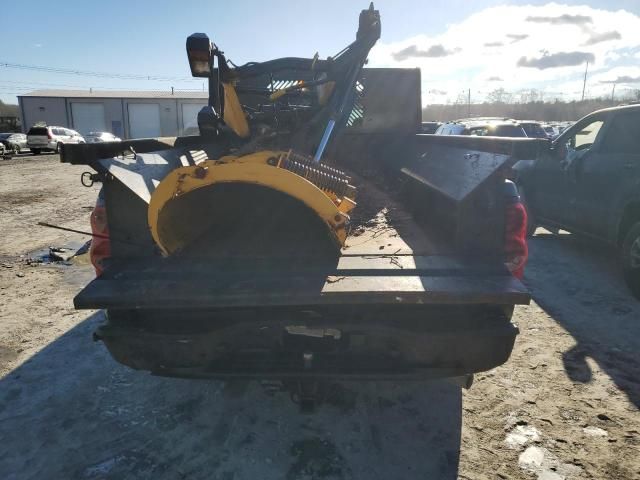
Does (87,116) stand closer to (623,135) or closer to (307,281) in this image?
(623,135)

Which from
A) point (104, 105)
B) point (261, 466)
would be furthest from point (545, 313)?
point (104, 105)

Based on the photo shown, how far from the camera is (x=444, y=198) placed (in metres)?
2.76

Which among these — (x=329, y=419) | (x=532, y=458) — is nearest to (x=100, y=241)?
(x=329, y=419)

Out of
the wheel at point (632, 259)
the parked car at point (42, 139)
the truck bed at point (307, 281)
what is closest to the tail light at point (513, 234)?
the truck bed at point (307, 281)

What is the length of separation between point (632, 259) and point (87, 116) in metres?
51.3

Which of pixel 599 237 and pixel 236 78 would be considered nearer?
pixel 236 78

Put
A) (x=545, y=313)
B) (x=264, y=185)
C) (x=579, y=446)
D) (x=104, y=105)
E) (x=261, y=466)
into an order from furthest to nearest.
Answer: (x=104, y=105), (x=545, y=313), (x=579, y=446), (x=261, y=466), (x=264, y=185)

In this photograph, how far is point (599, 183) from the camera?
17.7 ft

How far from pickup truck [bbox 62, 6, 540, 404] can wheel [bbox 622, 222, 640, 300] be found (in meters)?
3.20

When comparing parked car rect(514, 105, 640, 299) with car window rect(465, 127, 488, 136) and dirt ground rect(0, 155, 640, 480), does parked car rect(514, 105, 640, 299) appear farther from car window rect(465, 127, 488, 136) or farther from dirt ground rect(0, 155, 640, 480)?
car window rect(465, 127, 488, 136)

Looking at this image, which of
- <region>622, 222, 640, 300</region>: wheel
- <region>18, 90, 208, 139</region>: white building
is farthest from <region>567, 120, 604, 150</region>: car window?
<region>18, 90, 208, 139</region>: white building

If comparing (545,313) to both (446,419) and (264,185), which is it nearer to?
(446,419)

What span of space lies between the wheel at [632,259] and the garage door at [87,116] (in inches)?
1946

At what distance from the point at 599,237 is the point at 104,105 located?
4948 centimetres
